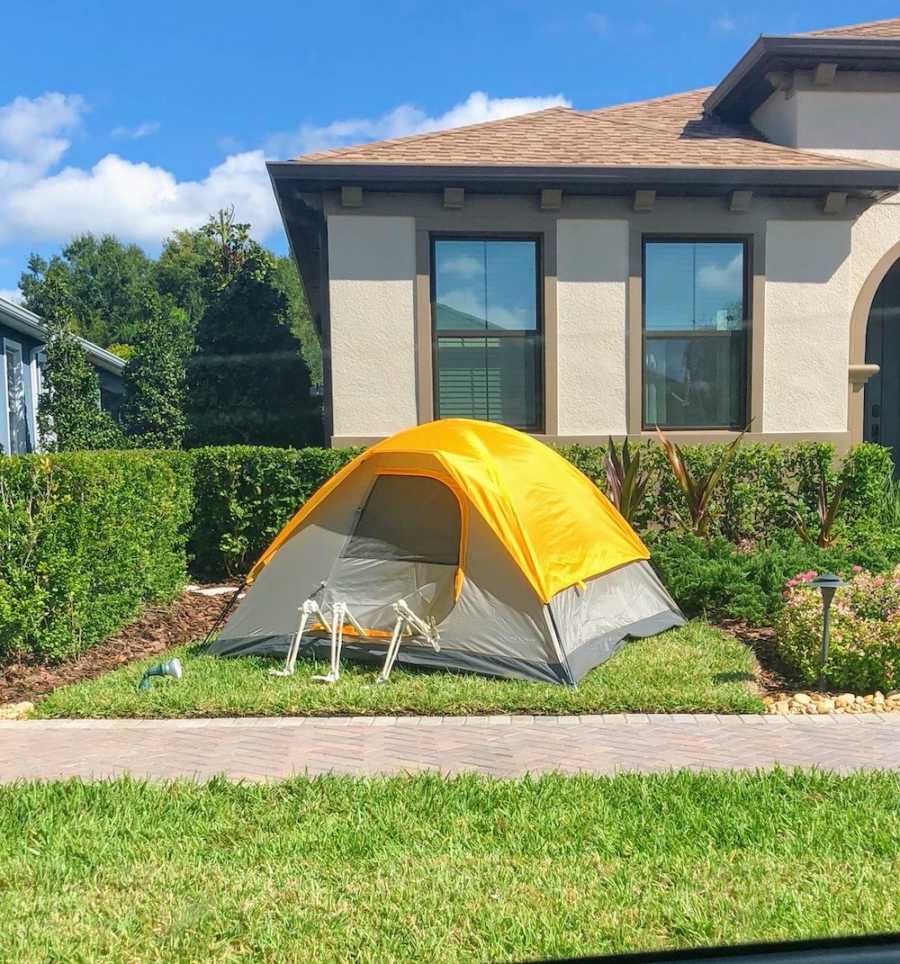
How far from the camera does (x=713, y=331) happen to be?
10.5 metres

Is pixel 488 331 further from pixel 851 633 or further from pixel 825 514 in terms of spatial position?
pixel 851 633

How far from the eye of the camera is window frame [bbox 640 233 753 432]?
406 inches

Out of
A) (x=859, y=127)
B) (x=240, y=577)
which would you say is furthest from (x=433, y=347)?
(x=859, y=127)

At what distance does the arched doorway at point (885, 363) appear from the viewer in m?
13.0

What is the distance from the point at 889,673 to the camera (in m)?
5.81

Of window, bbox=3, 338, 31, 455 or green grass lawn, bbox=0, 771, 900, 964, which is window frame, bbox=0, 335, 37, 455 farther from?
green grass lawn, bbox=0, 771, 900, 964

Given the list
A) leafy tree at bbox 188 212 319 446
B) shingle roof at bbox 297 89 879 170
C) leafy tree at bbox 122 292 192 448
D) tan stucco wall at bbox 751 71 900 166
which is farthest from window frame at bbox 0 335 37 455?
tan stucco wall at bbox 751 71 900 166

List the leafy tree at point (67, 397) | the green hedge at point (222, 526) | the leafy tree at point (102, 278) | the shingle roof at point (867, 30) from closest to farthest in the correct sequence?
the green hedge at point (222, 526), the shingle roof at point (867, 30), the leafy tree at point (67, 397), the leafy tree at point (102, 278)

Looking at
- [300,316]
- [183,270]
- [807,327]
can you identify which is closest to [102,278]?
[183,270]

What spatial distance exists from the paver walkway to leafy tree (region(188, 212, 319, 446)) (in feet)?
30.0

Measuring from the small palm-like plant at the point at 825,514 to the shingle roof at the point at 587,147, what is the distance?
3549 mm

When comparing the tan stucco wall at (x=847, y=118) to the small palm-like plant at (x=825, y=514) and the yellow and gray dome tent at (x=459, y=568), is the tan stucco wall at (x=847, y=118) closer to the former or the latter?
the small palm-like plant at (x=825, y=514)

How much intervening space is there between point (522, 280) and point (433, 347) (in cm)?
131

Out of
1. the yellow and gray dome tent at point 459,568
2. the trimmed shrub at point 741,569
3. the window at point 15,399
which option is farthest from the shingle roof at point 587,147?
the window at point 15,399
